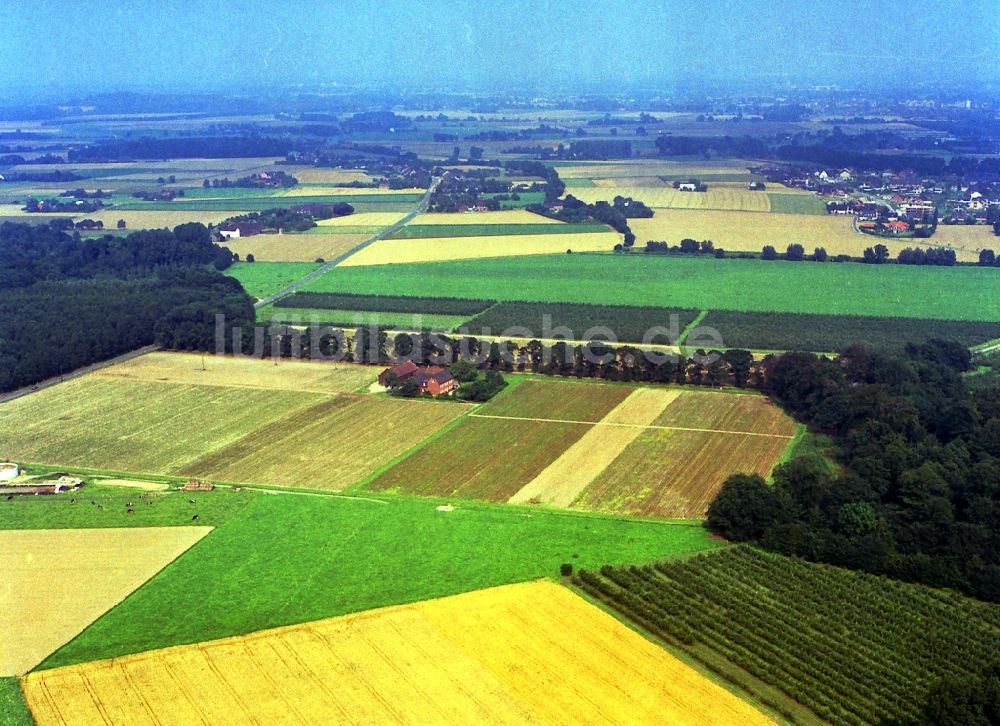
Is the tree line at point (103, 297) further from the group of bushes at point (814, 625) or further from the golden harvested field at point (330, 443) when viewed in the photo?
the group of bushes at point (814, 625)

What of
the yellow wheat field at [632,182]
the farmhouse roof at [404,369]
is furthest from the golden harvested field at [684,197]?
the farmhouse roof at [404,369]

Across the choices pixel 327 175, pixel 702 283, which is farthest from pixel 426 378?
pixel 327 175

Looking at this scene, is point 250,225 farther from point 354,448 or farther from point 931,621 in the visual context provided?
point 931,621

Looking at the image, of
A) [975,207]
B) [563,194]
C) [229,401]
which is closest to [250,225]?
[563,194]

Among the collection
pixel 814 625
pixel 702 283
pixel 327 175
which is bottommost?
pixel 814 625

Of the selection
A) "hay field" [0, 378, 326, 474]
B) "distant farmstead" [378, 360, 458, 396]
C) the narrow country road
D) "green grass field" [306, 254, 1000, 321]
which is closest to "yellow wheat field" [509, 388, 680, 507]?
"distant farmstead" [378, 360, 458, 396]

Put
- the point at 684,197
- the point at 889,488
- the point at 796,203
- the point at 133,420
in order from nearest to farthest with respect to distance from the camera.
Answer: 1. the point at 889,488
2. the point at 133,420
3. the point at 796,203
4. the point at 684,197

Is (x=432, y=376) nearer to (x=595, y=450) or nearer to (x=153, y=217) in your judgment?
(x=595, y=450)
